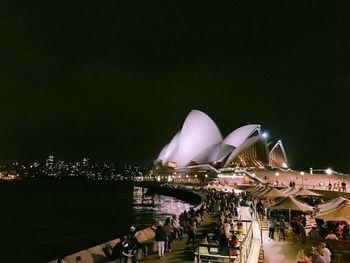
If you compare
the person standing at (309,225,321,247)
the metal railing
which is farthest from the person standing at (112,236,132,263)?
the person standing at (309,225,321,247)

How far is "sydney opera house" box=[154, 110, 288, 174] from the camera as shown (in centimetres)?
6962

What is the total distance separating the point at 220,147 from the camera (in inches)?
2985

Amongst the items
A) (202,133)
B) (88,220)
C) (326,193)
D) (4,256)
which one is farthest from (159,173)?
(4,256)

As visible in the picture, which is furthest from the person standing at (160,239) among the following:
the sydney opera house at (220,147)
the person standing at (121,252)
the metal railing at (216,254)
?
the sydney opera house at (220,147)

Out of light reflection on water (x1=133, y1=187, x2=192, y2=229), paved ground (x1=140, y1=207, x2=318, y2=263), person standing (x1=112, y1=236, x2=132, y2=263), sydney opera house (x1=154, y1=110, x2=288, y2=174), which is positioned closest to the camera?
Answer: paved ground (x1=140, y1=207, x2=318, y2=263)

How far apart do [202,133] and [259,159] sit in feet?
41.5

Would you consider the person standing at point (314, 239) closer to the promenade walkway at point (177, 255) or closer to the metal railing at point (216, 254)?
the metal railing at point (216, 254)

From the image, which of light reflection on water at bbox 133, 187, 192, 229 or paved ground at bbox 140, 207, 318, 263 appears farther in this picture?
light reflection on water at bbox 133, 187, 192, 229

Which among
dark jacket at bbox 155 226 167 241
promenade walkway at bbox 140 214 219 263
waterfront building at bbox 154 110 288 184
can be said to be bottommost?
promenade walkway at bbox 140 214 219 263

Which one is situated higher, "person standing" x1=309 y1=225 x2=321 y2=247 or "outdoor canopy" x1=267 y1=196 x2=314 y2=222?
"outdoor canopy" x1=267 y1=196 x2=314 y2=222

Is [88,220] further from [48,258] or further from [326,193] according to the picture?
[326,193]

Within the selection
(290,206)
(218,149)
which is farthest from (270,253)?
(218,149)

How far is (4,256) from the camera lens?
67.5 ft

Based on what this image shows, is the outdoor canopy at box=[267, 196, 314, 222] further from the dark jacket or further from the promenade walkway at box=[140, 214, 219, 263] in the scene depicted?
the dark jacket
